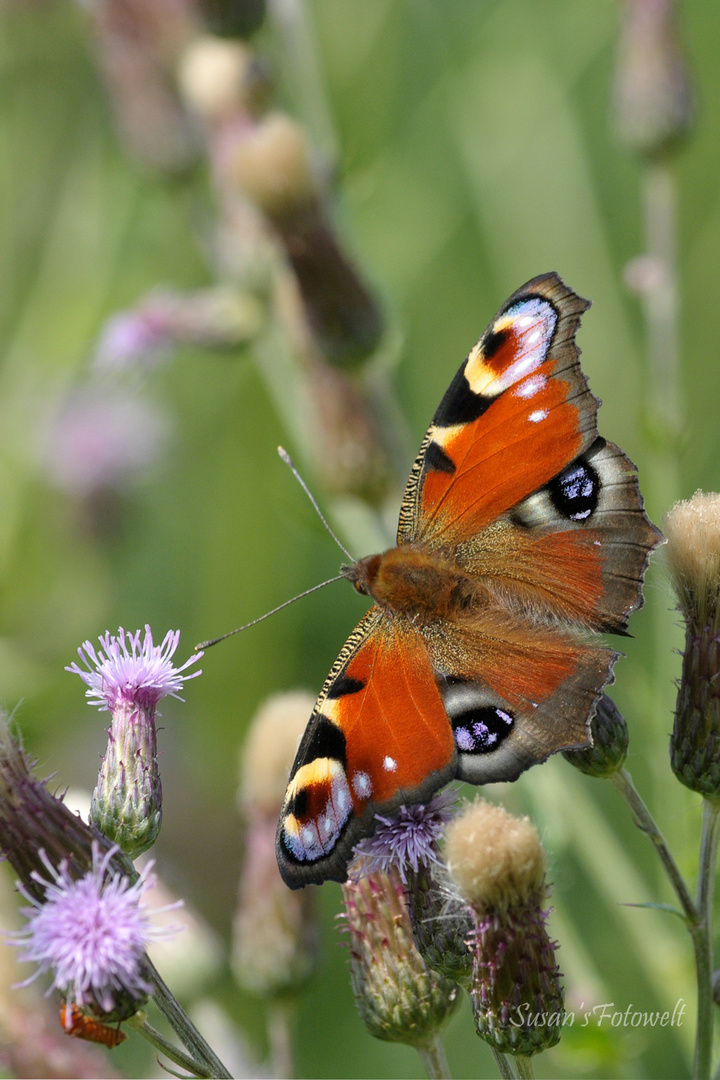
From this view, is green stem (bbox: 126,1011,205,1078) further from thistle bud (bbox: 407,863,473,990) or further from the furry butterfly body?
thistle bud (bbox: 407,863,473,990)

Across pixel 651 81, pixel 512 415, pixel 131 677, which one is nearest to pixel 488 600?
pixel 512 415

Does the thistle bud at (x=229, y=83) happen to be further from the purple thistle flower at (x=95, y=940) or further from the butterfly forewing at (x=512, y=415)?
the purple thistle flower at (x=95, y=940)

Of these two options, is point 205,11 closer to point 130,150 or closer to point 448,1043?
point 130,150

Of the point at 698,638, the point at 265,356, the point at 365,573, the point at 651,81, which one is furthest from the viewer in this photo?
the point at 265,356

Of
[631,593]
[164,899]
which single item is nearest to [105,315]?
[164,899]

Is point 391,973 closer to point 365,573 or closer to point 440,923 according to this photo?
point 440,923

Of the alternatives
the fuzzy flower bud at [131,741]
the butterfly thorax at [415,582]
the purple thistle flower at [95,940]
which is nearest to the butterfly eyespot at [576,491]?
the butterfly thorax at [415,582]
